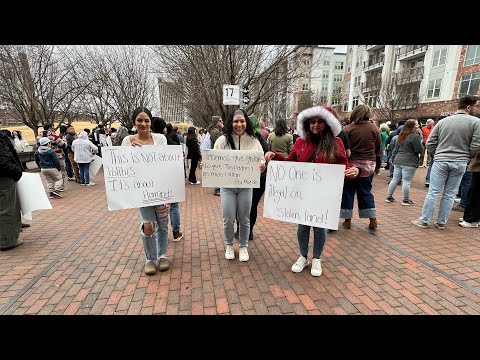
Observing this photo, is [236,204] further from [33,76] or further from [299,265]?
[33,76]

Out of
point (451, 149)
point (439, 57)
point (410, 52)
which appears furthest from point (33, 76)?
point (410, 52)

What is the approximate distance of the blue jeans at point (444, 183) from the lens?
4035 millimetres

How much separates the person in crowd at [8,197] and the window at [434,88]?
1417 inches

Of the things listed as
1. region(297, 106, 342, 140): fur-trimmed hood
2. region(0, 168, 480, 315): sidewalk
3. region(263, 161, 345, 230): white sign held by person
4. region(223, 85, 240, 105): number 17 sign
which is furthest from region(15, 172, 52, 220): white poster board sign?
region(223, 85, 240, 105): number 17 sign

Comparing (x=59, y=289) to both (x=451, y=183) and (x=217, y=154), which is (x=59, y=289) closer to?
(x=217, y=154)

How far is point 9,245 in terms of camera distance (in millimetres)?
3848

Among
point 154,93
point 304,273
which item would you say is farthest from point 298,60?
point 154,93

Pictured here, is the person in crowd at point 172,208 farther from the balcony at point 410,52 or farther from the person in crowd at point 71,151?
the balcony at point 410,52

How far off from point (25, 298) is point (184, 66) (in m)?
10.7

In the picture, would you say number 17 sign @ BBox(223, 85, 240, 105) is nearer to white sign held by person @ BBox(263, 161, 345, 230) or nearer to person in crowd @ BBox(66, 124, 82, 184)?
white sign held by person @ BBox(263, 161, 345, 230)

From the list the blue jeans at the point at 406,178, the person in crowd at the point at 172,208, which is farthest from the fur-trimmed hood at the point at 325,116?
the blue jeans at the point at 406,178

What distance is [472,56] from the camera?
947 inches

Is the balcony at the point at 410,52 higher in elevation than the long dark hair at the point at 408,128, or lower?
higher

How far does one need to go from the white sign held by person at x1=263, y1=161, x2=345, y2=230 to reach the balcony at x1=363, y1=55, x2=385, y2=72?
42215 mm
